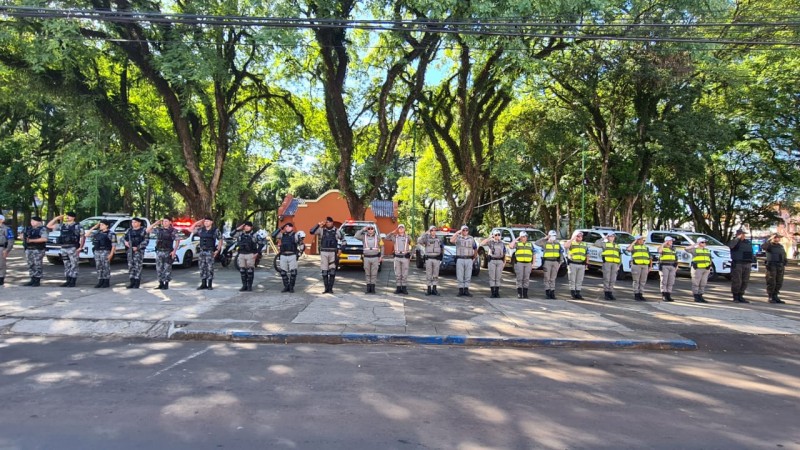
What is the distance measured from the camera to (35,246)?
1162cm

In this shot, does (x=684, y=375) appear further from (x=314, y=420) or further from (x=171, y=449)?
(x=171, y=449)

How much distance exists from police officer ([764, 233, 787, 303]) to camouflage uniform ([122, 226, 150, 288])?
14479 mm

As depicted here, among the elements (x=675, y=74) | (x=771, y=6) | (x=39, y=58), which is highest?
(x=771, y=6)

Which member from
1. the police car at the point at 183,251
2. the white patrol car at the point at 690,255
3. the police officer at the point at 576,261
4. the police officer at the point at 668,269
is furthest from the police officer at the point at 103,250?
the white patrol car at the point at 690,255

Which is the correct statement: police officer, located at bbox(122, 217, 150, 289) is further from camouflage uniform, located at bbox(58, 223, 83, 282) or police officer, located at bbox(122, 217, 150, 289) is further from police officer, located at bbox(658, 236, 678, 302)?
police officer, located at bbox(658, 236, 678, 302)

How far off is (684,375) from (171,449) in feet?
18.8

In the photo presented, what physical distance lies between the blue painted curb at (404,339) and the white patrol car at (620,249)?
9.26 meters

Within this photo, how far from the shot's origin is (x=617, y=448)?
388 centimetres

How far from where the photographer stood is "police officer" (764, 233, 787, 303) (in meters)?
12.2

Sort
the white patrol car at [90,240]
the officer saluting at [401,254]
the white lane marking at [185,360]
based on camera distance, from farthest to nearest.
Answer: the white patrol car at [90,240], the officer saluting at [401,254], the white lane marking at [185,360]

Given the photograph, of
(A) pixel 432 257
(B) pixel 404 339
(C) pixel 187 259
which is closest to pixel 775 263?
(A) pixel 432 257

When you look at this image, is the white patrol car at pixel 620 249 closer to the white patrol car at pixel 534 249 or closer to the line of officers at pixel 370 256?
the white patrol car at pixel 534 249

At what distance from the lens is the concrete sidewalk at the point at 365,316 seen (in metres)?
7.57

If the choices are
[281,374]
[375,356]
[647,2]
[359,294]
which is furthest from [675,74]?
[281,374]
